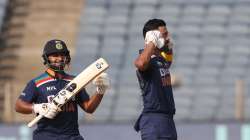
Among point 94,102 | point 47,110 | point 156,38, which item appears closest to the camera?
point 47,110

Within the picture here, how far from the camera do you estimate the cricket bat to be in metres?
6.81

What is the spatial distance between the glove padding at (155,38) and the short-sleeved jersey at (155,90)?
0.21m

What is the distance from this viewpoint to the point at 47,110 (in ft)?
22.3

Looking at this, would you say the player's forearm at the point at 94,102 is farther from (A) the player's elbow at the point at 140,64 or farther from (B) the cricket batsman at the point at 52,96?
(A) the player's elbow at the point at 140,64

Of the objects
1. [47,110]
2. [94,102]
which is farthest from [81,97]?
[47,110]

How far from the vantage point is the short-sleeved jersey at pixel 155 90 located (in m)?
7.09

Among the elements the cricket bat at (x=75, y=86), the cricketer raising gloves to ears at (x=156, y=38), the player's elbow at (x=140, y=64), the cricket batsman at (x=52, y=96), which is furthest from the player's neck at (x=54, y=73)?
the cricketer raising gloves to ears at (x=156, y=38)

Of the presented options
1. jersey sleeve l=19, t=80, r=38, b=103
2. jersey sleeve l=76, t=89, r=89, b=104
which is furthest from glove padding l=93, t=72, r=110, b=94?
jersey sleeve l=19, t=80, r=38, b=103

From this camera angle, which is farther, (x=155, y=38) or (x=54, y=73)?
(x=54, y=73)

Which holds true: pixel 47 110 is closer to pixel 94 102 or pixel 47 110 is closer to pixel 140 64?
pixel 94 102

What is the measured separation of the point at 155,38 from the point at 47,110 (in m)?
1.03

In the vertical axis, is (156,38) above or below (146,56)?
above

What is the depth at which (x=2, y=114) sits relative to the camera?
15.2 m

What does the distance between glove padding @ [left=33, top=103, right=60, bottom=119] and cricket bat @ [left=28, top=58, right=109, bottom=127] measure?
0.11ft
